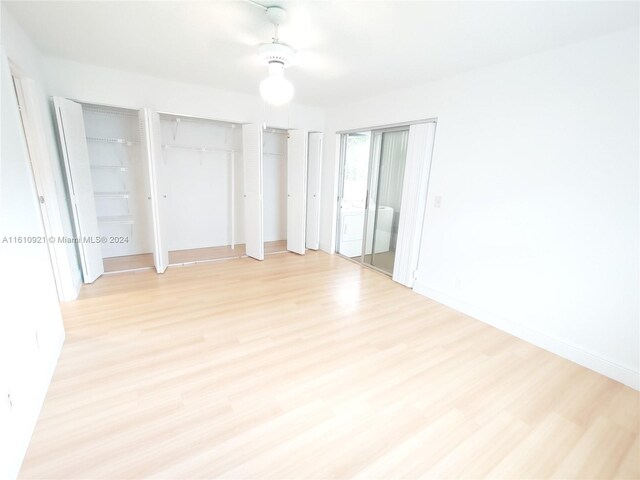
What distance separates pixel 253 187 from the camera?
4.33m

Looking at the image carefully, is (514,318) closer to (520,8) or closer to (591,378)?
(591,378)

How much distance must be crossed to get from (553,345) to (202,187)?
15.9ft

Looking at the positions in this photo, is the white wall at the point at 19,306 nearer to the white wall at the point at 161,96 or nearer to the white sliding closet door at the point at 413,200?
the white wall at the point at 161,96

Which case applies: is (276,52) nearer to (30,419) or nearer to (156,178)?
(156,178)

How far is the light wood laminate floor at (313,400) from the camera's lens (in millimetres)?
1436

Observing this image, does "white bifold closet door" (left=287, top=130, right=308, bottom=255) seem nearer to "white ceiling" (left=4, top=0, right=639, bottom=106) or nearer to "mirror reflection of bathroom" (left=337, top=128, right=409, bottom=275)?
"mirror reflection of bathroom" (left=337, top=128, right=409, bottom=275)

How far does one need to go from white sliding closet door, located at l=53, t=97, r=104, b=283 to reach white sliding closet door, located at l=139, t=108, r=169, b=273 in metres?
0.62

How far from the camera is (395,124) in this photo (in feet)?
11.9

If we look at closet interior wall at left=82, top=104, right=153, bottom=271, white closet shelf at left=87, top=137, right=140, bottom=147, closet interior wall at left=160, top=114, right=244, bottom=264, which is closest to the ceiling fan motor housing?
closet interior wall at left=160, top=114, right=244, bottom=264

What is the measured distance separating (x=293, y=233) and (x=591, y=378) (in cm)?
392

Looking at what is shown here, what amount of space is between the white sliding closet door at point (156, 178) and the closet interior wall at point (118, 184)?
7.4 inches

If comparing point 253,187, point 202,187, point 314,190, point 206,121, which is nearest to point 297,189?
point 314,190

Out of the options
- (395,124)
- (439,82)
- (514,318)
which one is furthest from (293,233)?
(514,318)

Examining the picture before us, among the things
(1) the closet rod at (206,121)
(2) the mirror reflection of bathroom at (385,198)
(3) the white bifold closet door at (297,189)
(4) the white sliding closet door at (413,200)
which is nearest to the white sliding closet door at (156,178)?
(1) the closet rod at (206,121)
